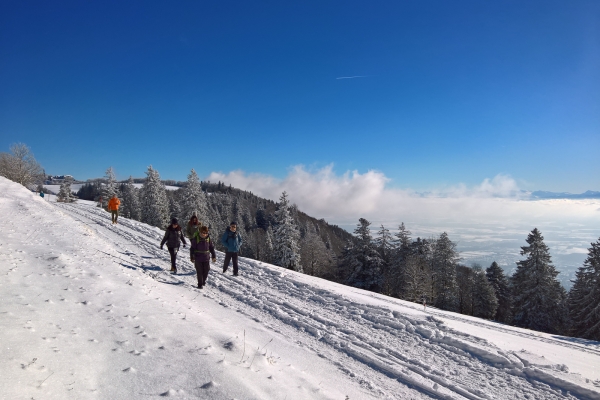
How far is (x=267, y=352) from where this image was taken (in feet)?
19.4

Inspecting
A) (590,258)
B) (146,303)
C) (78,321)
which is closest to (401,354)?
(146,303)

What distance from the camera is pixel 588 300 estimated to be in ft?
83.3

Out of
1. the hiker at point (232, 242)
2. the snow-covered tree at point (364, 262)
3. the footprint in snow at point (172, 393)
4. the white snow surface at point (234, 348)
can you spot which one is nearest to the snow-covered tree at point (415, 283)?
the snow-covered tree at point (364, 262)

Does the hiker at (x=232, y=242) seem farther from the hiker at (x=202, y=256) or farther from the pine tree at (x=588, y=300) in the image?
the pine tree at (x=588, y=300)

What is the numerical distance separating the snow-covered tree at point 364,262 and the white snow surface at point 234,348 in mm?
30329

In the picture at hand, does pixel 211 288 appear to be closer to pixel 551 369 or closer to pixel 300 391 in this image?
pixel 300 391

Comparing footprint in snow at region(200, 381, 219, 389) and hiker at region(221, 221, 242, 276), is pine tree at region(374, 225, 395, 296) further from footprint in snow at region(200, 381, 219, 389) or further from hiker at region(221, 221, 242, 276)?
footprint in snow at region(200, 381, 219, 389)

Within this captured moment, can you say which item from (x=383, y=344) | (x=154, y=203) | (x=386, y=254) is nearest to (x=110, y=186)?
(x=154, y=203)

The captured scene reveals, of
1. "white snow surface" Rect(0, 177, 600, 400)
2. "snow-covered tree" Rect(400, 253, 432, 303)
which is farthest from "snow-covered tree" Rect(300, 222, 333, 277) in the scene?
"white snow surface" Rect(0, 177, 600, 400)

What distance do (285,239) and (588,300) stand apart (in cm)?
2888

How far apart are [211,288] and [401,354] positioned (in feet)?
22.0

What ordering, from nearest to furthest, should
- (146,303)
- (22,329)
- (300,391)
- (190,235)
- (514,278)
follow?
(300,391)
(22,329)
(146,303)
(190,235)
(514,278)

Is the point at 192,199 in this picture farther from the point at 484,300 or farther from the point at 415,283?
the point at 484,300

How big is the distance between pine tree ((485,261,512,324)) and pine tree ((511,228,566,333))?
15794mm
